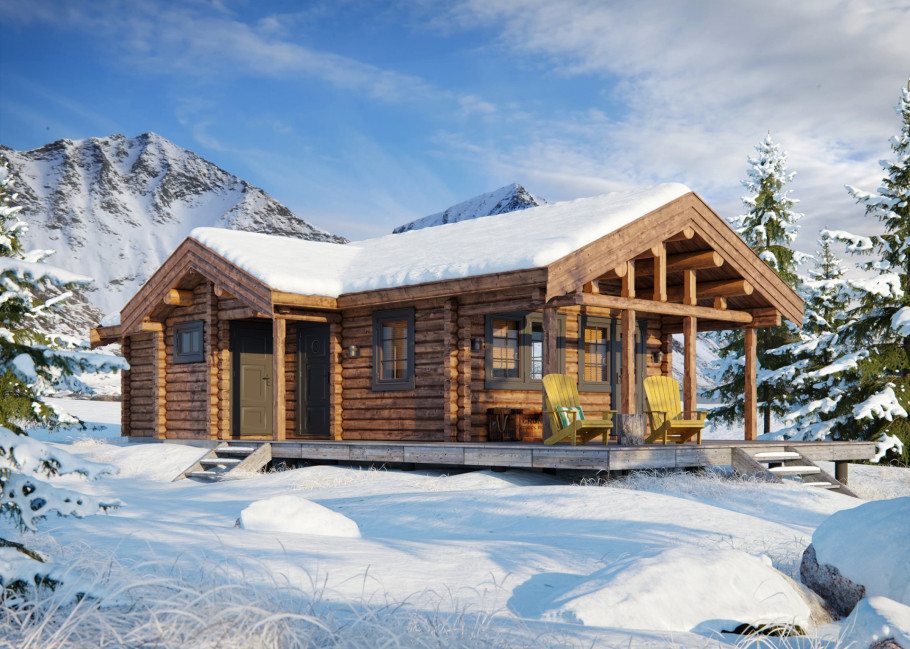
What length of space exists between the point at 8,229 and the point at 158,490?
9.36 meters

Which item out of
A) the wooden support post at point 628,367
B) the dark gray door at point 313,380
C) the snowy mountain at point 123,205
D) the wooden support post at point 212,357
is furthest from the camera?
the snowy mountain at point 123,205

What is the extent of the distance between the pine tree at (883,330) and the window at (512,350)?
588 cm

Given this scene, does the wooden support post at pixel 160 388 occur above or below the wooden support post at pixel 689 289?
below

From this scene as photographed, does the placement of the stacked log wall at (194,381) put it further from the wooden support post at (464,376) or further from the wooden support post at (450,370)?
the wooden support post at (464,376)

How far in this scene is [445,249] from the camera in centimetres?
1391

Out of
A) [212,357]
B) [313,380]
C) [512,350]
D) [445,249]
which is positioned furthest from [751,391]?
[212,357]

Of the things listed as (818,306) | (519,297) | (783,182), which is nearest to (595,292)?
(519,297)

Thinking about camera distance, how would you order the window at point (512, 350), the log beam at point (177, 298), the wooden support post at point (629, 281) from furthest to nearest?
the log beam at point (177, 298) < the window at point (512, 350) < the wooden support post at point (629, 281)

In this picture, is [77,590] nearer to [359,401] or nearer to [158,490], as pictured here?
[158,490]

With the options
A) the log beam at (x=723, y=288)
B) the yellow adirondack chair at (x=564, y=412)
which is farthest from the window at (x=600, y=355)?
the yellow adirondack chair at (x=564, y=412)

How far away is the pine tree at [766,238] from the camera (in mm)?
21203

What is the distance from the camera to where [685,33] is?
13.3m

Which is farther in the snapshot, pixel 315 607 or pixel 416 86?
pixel 416 86

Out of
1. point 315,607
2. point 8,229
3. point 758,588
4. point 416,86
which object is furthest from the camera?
point 416,86
